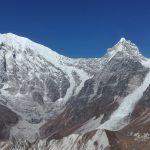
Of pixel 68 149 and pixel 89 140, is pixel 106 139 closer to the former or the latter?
pixel 89 140

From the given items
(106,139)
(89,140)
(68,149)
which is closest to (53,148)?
(68,149)

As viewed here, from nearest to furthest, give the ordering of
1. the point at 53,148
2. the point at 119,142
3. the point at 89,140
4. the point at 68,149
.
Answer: the point at 119,142 < the point at 89,140 < the point at 68,149 < the point at 53,148

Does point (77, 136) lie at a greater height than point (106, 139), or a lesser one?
greater

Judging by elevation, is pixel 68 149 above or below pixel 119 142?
Result: above

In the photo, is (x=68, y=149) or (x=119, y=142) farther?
(x=68, y=149)

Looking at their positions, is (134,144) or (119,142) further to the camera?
(134,144)

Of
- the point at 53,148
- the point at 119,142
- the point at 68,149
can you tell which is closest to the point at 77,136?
the point at 68,149

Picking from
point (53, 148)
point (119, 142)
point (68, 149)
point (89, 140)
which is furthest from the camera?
point (53, 148)

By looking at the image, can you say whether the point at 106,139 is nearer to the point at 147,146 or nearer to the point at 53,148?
the point at 147,146

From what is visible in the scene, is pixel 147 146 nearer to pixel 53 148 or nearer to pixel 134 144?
pixel 134 144
